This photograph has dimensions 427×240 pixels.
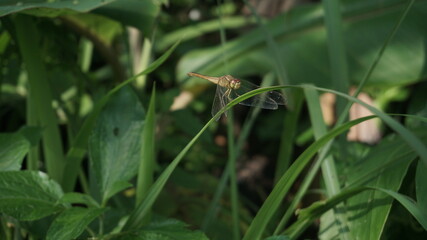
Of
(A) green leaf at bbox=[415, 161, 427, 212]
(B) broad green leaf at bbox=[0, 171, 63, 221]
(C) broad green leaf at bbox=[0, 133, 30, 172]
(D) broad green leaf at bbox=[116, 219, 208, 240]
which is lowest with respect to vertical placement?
(D) broad green leaf at bbox=[116, 219, 208, 240]

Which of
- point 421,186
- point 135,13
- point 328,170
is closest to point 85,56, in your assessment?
point 135,13

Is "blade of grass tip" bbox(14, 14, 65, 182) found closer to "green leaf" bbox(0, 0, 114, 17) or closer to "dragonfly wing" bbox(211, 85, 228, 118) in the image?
"green leaf" bbox(0, 0, 114, 17)

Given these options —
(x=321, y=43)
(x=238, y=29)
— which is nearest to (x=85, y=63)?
(x=321, y=43)

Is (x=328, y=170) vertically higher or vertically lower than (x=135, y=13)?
lower

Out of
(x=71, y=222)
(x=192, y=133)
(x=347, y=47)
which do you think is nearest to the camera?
(x=71, y=222)

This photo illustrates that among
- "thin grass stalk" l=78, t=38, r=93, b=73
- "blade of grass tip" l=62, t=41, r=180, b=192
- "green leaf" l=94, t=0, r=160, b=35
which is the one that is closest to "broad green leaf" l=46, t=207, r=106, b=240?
"blade of grass tip" l=62, t=41, r=180, b=192

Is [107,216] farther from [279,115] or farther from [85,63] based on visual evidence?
[279,115]

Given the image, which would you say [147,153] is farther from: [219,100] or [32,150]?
[32,150]
